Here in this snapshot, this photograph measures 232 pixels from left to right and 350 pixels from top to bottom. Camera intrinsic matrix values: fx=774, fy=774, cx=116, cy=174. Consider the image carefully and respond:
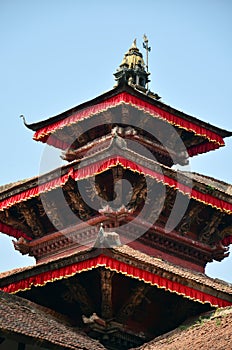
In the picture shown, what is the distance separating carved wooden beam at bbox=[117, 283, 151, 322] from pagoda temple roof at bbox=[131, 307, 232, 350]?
74 centimetres

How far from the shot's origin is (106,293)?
15.4 m

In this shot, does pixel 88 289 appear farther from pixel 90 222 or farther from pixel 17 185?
pixel 17 185

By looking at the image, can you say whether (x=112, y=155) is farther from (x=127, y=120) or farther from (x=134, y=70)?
(x=134, y=70)

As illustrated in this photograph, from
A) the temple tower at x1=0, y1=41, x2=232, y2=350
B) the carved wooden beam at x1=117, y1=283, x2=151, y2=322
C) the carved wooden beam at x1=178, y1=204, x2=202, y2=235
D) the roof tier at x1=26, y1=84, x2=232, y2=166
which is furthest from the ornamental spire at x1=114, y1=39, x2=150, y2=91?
the carved wooden beam at x1=117, y1=283, x2=151, y2=322

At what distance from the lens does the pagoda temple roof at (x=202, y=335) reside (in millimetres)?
13531

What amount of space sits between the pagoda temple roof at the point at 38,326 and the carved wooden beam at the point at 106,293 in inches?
25.3

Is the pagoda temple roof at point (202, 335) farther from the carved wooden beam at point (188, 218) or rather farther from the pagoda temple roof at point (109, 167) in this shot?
the pagoda temple roof at point (109, 167)

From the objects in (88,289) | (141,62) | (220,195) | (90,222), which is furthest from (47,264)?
(141,62)

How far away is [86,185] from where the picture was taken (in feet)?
59.1

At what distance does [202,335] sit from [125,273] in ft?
6.26

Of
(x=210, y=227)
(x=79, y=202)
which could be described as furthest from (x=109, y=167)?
(x=210, y=227)

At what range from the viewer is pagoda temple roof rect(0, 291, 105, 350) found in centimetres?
1267

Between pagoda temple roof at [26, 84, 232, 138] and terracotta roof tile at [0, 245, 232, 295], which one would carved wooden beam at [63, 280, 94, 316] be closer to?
terracotta roof tile at [0, 245, 232, 295]

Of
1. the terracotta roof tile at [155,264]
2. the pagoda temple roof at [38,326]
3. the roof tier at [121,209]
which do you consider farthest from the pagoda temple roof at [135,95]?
the pagoda temple roof at [38,326]
